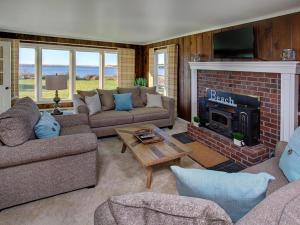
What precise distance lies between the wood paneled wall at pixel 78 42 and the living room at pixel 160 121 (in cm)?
3

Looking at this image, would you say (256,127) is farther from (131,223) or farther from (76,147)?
(131,223)

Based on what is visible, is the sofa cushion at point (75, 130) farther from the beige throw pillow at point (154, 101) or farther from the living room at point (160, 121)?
the beige throw pillow at point (154, 101)

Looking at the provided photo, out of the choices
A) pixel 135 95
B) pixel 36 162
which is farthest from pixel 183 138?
pixel 36 162

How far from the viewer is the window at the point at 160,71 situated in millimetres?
6141

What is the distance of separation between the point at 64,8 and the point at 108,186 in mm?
2517

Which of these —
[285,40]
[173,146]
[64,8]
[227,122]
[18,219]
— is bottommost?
[18,219]

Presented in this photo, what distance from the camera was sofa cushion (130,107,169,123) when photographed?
4.31 metres

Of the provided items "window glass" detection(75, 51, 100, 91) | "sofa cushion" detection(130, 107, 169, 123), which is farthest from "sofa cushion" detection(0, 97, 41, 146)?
"window glass" detection(75, 51, 100, 91)

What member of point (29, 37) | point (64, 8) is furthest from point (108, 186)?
point (29, 37)

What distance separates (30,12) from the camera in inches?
133

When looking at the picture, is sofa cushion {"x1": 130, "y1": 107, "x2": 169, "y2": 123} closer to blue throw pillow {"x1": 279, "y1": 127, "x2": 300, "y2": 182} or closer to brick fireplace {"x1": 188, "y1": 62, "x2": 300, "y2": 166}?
brick fireplace {"x1": 188, "y1": 62, "x2": 300, "y2": 166}

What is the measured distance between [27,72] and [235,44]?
511 cm

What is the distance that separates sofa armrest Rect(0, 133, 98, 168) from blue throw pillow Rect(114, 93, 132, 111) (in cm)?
219

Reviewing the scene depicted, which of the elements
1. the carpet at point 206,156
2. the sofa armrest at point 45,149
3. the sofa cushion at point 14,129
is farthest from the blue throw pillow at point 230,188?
the carpet at point 206,156
